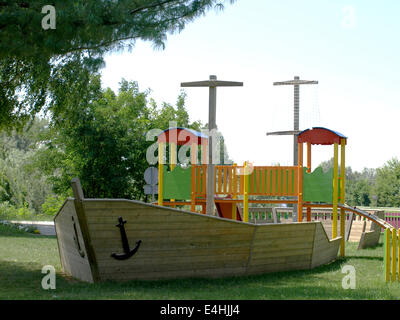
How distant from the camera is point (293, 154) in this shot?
84.9ft

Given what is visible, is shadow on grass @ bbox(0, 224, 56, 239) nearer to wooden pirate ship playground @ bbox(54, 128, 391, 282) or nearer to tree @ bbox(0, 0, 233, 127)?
tree @ bbox(0, 0, 233, 127)

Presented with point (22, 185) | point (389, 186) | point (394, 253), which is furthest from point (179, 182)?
point (389, 186)

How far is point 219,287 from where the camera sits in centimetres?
852

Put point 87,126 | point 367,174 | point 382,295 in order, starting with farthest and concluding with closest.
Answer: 1. point 367,174
2. point 87,126
3. point 382,295

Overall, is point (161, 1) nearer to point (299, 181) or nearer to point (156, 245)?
point (156, 245)

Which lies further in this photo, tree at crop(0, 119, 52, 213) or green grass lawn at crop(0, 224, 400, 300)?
tree at crop(0, 119, 52, 213)

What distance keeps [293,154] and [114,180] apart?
31.6ft

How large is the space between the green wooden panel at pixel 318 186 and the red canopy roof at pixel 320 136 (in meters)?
0.89

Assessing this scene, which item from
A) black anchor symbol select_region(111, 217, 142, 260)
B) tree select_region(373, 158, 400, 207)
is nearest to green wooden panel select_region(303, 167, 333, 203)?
black anchor symbol select_region(111, 217, 142, 260)

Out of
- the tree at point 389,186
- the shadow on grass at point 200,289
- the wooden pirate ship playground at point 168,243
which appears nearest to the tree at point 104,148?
the wooden pirate ship playground at point 168,243

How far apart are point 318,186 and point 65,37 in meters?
9.01

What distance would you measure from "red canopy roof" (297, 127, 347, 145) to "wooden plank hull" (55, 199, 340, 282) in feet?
17.4

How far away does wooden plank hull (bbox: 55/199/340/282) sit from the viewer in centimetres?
833

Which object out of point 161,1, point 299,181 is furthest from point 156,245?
point 299,181
